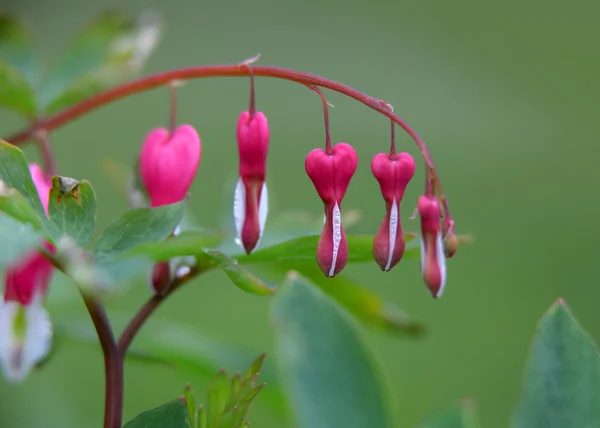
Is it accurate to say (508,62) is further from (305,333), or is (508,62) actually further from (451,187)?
(305,333)

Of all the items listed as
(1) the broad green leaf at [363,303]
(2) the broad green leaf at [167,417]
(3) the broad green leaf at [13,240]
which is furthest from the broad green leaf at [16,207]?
(1) the broad green leaf at [363,303]

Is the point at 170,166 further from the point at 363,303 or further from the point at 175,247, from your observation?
the point at 363,303

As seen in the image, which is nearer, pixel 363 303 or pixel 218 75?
pixel 218 75

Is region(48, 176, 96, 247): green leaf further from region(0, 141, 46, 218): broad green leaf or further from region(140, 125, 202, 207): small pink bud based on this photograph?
region(140, 125, 202, 207): small pink bud

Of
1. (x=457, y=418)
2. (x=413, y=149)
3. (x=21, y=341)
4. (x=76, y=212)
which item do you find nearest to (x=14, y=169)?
(x=76, y=212)

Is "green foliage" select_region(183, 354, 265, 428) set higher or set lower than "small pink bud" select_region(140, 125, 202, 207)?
lower

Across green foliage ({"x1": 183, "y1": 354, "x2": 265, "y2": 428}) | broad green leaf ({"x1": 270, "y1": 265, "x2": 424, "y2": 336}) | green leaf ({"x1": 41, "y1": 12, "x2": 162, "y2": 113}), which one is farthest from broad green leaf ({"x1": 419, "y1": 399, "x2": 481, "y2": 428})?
green leaf ({"x1": 41, "y1": 12, "x2": 162, "y2": 113})
